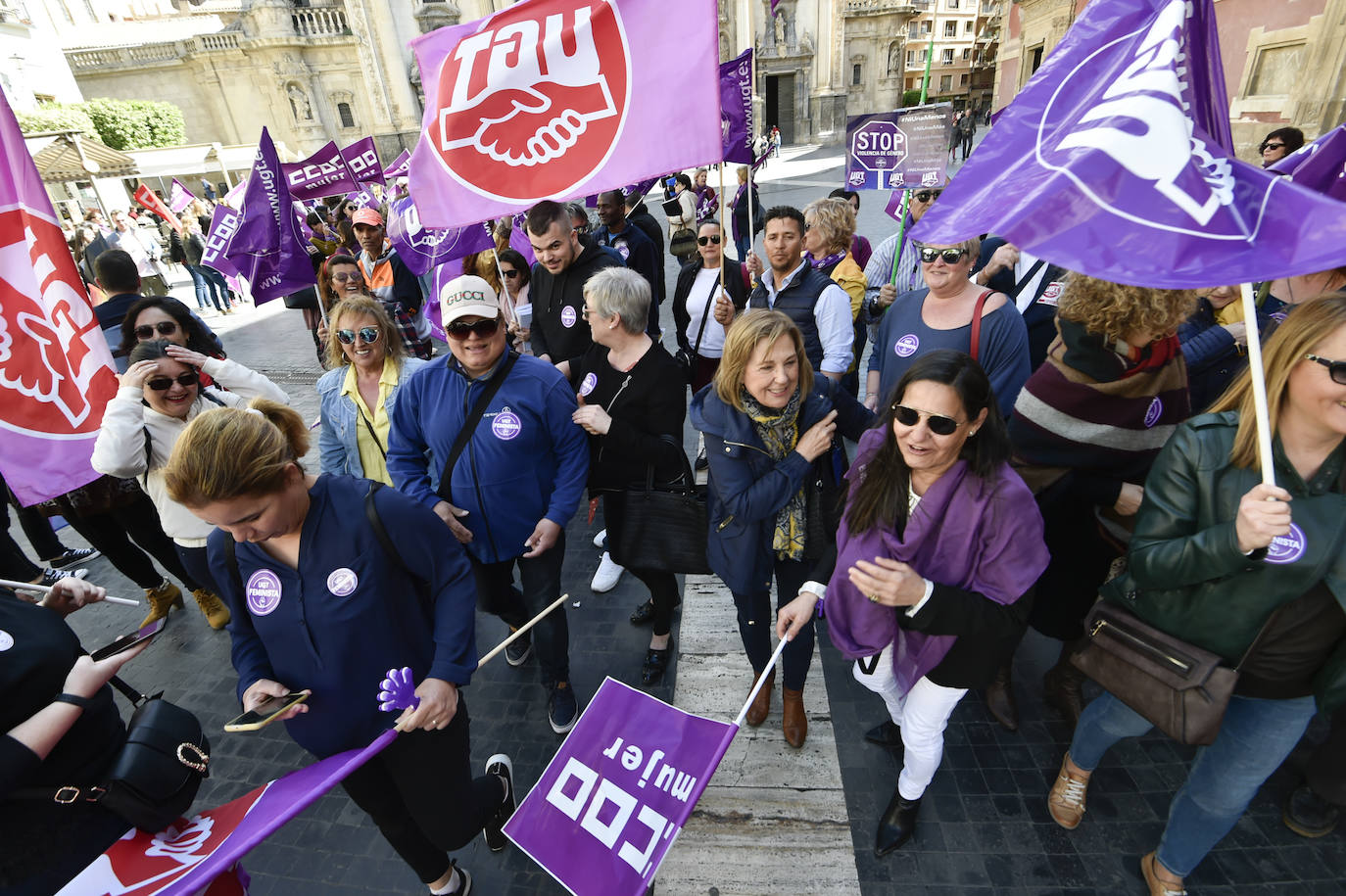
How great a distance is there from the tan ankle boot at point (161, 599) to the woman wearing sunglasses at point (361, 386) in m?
2.09

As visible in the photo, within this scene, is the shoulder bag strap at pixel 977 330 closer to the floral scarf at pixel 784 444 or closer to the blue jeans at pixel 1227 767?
the floral scarf at pixel 784 444

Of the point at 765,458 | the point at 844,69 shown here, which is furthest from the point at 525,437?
the point at 844,69

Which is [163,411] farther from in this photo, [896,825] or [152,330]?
[896,825]

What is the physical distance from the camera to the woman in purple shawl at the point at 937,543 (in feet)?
6.25

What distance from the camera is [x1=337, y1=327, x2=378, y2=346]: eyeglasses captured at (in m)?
3.19

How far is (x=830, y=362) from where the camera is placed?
362 centimetres

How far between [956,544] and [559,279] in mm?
3192

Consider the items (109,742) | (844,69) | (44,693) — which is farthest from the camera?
(844,69)

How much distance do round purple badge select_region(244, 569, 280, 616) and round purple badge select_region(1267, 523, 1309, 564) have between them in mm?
2715

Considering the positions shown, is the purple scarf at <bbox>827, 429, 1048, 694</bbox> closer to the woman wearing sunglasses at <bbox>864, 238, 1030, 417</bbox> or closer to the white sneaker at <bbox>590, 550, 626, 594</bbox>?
the woman wearing sunglasses at <bbox>864, 238, 1030, 417</bbox>

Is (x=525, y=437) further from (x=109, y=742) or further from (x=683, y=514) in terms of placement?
(x=109, y=742)

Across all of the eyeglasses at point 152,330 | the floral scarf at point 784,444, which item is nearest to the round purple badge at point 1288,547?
the floral scarf at point 784,444

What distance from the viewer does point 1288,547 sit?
5.19ft

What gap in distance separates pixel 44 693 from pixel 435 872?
142cm
